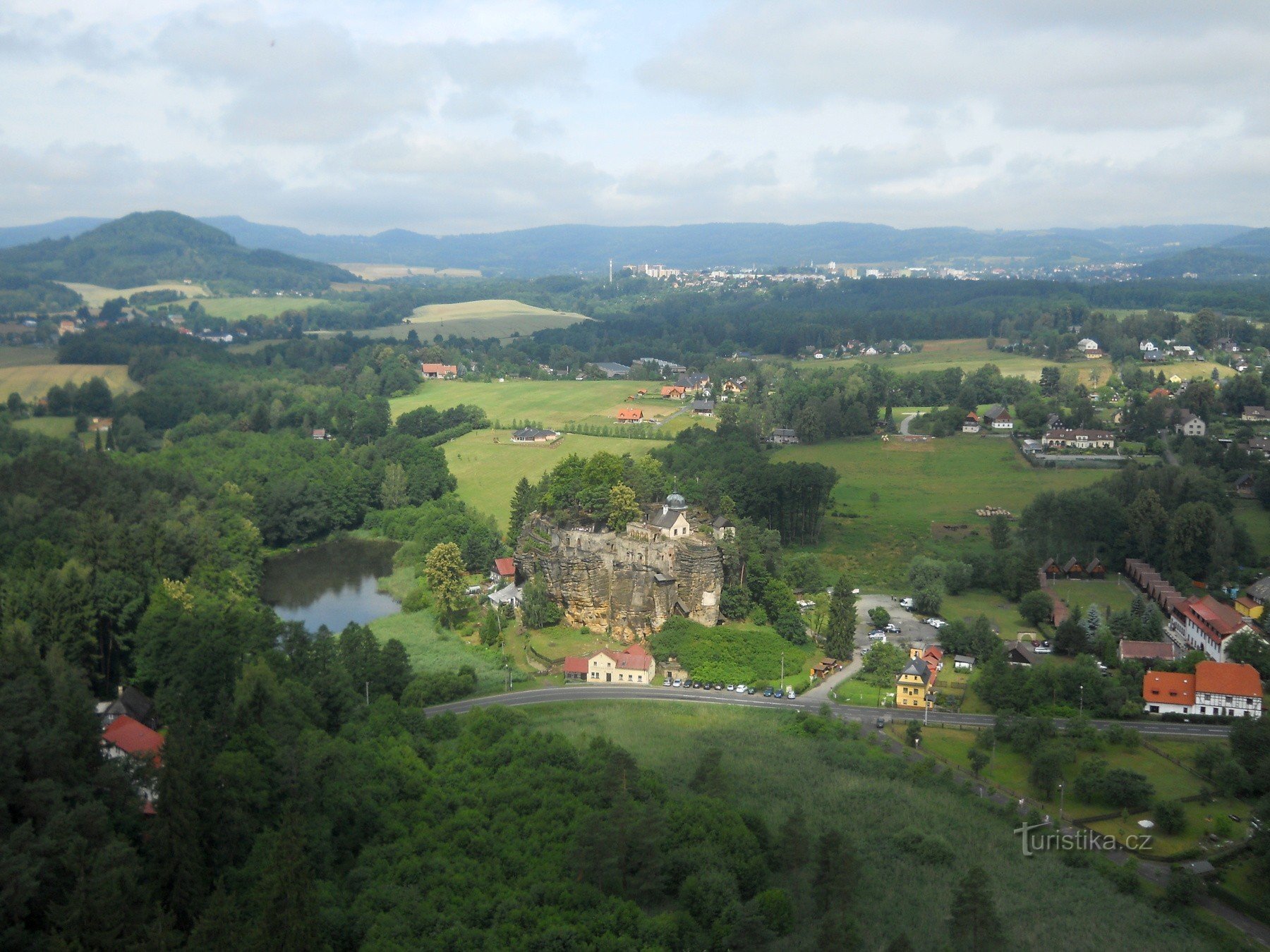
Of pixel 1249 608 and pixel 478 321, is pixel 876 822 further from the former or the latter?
pixel 478 321

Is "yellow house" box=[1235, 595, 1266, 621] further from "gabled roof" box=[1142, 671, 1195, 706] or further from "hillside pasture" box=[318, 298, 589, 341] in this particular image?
"hillside pasture" box=[318, 298, 589, 341]

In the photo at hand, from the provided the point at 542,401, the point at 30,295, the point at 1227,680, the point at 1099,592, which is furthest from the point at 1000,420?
the point at 30,295

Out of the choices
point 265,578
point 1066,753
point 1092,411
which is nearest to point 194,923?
point 1066,753

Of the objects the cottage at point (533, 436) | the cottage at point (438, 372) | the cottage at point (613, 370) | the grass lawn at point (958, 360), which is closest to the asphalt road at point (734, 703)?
the cottage at point (533, 436)

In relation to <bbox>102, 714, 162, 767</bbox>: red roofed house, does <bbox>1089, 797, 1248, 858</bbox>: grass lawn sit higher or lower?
lower

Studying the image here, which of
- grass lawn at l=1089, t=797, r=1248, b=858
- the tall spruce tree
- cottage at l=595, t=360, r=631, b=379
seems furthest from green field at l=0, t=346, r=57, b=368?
grass lawn at l=1089, t=797, r=1248, b=858

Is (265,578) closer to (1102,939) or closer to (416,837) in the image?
(416,837)
